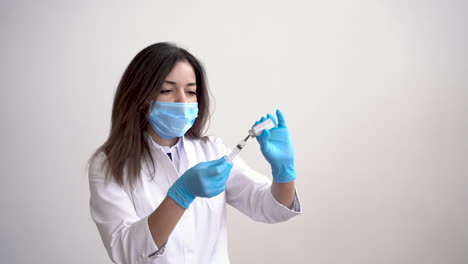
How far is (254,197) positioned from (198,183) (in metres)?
0.37

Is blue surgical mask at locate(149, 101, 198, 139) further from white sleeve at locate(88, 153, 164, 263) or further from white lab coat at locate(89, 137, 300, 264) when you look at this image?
white sleeve at locate(88, 153, 164, 263)

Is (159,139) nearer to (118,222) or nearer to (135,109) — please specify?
(135,109)

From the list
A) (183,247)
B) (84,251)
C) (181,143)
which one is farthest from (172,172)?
(84,251)

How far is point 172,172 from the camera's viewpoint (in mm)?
1245

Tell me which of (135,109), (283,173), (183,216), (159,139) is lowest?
(183,216)

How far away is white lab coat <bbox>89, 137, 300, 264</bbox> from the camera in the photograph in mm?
1041

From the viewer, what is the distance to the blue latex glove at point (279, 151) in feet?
3.74

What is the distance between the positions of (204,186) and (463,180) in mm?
1883

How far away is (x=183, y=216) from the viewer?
3.96ft

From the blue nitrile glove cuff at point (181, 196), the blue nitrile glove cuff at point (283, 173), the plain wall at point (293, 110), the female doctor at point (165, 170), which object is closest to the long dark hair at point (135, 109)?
the female doctor at point (165, 170)

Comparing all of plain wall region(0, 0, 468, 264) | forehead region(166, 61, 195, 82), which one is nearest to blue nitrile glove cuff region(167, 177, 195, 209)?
forehead region(166, 61, 195, 82)

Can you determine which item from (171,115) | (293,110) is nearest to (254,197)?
(171,115)

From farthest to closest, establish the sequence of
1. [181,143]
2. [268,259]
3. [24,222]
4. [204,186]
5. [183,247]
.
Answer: [268,259] → [24,222] → [181,143] → [183,247] → [204,186]

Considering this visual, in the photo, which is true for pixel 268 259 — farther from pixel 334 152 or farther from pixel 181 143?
pixel 181 143
